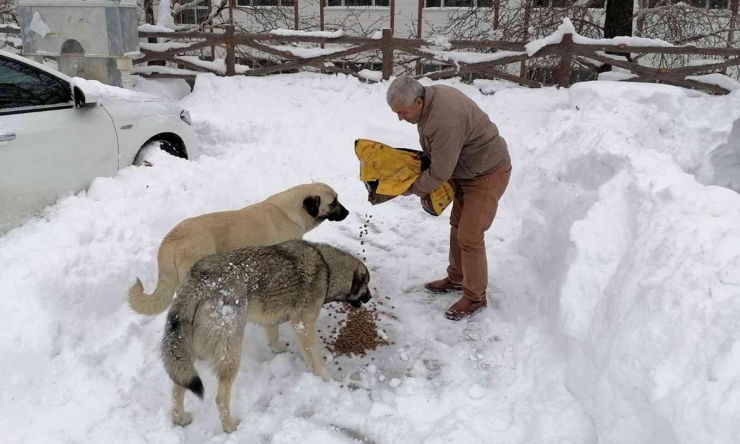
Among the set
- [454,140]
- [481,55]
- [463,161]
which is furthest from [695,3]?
[454,140]

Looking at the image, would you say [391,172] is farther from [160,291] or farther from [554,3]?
[554,3]

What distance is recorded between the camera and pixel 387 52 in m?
12.4

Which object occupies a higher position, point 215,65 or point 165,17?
point 165,17

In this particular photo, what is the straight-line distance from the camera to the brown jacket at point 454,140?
4207 mm

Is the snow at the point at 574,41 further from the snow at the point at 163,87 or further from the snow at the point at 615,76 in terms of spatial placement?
the snow at the point at 163,87

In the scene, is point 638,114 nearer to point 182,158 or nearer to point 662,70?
point 662,70

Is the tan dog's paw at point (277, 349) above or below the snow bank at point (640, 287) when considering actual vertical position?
below

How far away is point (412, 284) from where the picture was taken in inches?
213

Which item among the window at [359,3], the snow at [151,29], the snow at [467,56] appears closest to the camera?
the snow at [467,56]

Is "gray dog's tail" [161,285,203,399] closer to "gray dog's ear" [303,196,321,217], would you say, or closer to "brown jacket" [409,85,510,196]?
"gray dog's ear" [303,196,321,217]

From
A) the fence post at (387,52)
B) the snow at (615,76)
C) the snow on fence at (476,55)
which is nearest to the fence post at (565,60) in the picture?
the snow on fence at (476,55)

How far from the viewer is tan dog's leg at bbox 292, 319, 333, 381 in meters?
3.92

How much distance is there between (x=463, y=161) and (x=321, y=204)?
136 cm

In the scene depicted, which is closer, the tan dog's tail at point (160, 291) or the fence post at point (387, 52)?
the tan dog's tail at point (160, 291)
